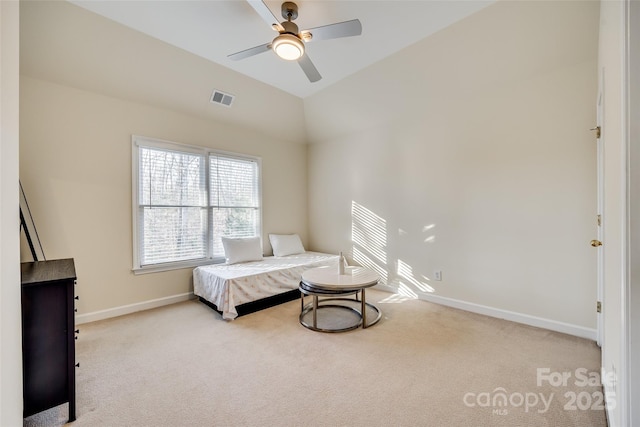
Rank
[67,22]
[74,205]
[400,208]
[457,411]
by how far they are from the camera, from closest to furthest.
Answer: [457,411]
[67,22]
[74,205]
[400,208]

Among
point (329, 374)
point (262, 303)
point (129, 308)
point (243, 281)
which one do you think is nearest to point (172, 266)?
point (129, 308)

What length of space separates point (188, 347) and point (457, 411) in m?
2.17

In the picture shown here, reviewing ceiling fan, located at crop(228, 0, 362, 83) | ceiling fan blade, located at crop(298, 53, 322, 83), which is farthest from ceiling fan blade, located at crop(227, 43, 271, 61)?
ceiling fan blade, located at crop(298, 53, 322, 83)

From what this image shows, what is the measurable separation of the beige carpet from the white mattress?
27 centimetres

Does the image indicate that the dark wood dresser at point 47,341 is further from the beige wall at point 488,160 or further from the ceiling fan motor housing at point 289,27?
the beige wall at point 488,160

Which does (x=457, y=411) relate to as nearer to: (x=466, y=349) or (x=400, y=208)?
(x=466, y=349)

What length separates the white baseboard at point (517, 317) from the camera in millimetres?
2506

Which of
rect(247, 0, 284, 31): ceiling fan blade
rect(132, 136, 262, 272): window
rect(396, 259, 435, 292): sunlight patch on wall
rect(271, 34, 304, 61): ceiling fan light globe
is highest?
rect(247, 0, 284, 31): ceiling fan blade

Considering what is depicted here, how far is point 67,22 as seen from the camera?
93.2 inches

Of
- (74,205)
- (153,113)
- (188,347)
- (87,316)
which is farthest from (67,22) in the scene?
(188,347)

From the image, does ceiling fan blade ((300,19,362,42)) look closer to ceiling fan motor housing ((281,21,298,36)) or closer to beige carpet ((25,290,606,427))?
ceiling fan motor housing ((281,21,298,36))

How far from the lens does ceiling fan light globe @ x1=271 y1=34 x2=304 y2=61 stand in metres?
2.03

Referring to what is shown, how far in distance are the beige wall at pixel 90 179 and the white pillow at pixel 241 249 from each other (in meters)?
0.60

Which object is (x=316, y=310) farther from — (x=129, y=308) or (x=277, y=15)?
(x=277, y=15)
